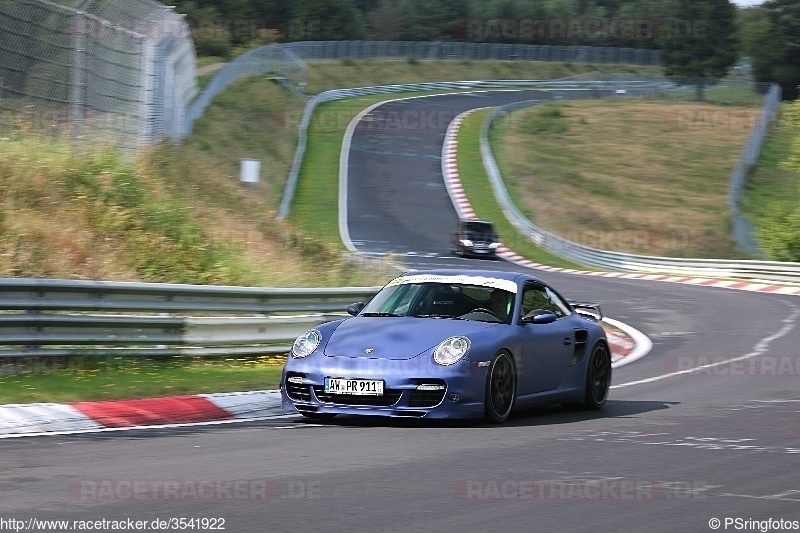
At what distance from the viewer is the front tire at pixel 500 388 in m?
9.68

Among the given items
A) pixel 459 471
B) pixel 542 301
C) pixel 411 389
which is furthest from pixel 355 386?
pixel 542 301

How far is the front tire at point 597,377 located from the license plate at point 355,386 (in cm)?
264

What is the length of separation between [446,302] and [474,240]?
28.1 meters

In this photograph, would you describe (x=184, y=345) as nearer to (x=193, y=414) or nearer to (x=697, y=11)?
(x=193, y=414)

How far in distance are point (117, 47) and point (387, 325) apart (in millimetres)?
10382

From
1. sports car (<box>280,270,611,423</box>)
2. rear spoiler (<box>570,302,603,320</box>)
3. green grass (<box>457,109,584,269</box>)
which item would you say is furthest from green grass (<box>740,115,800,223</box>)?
sports car (<box>280,270,611,423</box>)

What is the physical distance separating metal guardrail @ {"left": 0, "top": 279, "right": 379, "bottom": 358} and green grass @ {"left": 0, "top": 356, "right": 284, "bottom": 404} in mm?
133

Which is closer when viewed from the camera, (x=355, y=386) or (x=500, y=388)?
(x=355, y=386)

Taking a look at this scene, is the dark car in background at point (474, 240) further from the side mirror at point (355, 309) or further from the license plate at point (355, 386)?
the license plate at point (355, 386)

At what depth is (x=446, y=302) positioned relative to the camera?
34.8ft

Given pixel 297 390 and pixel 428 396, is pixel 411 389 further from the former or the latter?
pixel 297 390

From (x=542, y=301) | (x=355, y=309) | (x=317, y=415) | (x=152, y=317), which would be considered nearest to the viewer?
(x=317, y=415)

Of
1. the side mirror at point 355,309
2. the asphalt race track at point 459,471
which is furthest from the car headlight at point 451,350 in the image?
the side mirror at point 355,309

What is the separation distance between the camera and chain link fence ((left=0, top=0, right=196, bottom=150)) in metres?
17.1
